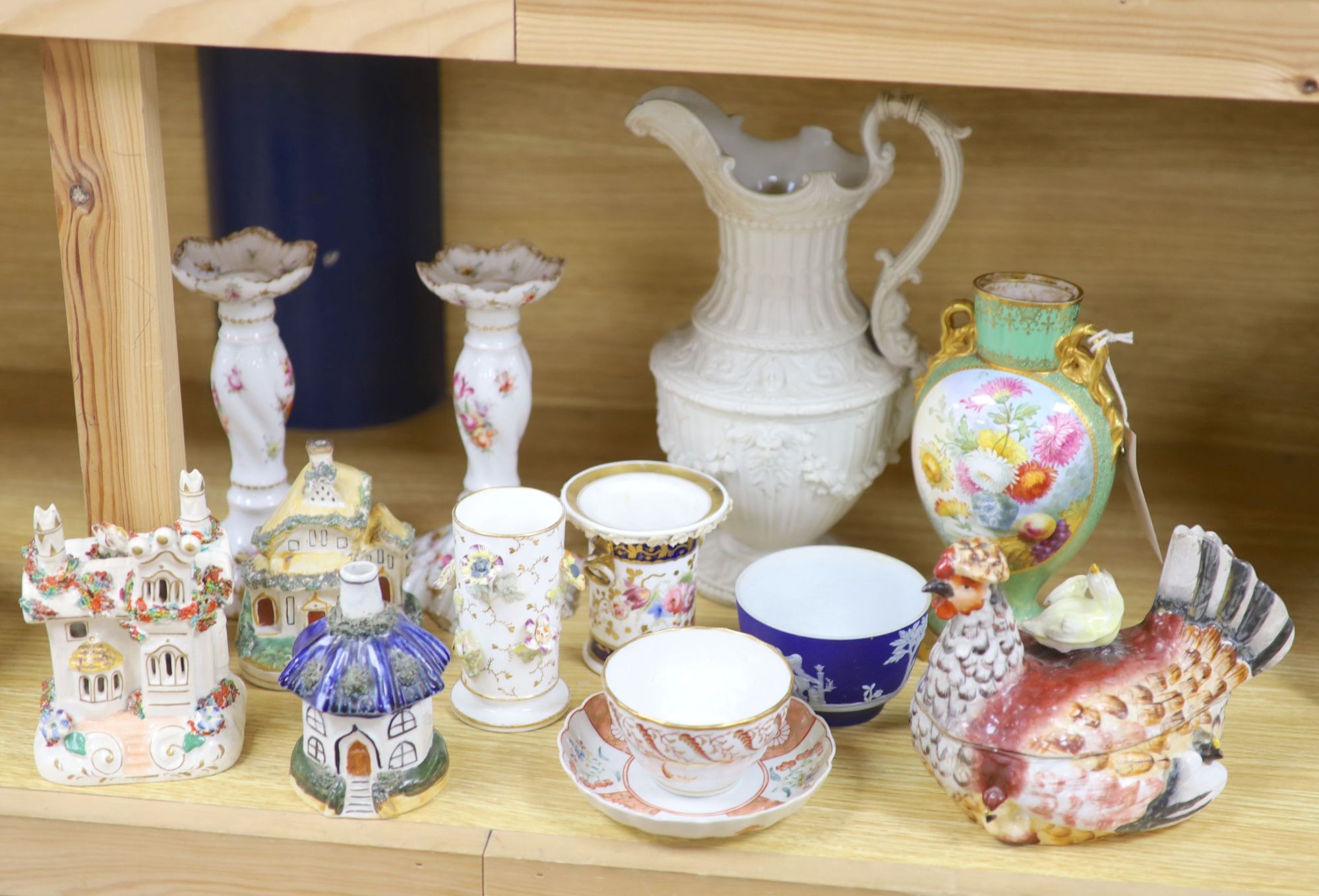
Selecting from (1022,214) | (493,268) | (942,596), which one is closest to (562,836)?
(942,596)

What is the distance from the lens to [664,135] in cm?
106

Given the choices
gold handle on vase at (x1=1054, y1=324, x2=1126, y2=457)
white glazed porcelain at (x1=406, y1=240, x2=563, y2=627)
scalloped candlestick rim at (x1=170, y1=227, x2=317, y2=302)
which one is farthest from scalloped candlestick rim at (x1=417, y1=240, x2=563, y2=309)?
gold handle on vase at (x1=1054, y1=324, x2=1126, y2=457)

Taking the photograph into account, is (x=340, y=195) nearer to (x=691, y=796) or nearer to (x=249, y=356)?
(x=249, y=356)

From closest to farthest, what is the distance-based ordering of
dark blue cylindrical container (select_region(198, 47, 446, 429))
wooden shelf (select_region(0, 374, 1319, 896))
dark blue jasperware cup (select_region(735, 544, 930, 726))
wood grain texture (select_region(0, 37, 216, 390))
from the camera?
1. wooden shelf (select_region(0, 374, 1319, 896))
2. dark blue jasperware cup (select_region(735, 544, 930, 726))
3. dark blue cylindrical container (select_region(198, 47, 446, 429))
4. wood grain texture (select_region(0, 37, 216, 390))

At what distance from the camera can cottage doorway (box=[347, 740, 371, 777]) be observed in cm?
90

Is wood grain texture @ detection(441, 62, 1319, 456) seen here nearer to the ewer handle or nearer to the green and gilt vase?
the ewer handle

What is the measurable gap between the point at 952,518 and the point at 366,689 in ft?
1.52

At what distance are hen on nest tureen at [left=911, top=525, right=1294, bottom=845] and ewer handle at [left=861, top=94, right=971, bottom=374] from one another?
1.01 ft

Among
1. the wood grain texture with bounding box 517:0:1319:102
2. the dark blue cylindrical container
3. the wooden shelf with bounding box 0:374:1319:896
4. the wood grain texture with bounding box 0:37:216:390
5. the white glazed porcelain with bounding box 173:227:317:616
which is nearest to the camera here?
the wood grain texture with bounding box 517:0:1319:102

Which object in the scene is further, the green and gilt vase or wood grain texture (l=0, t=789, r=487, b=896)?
the green and gilt vase

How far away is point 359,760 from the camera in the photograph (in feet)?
2.95

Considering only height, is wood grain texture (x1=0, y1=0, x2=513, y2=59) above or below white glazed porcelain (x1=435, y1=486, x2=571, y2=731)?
above

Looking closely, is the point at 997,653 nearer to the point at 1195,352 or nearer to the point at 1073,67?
the point at 1073,67

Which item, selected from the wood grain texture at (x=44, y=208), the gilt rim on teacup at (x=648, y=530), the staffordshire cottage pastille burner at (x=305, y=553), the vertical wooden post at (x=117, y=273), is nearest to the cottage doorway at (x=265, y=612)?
the staffordshire cottage pastille burner at (x=305, y=553)
